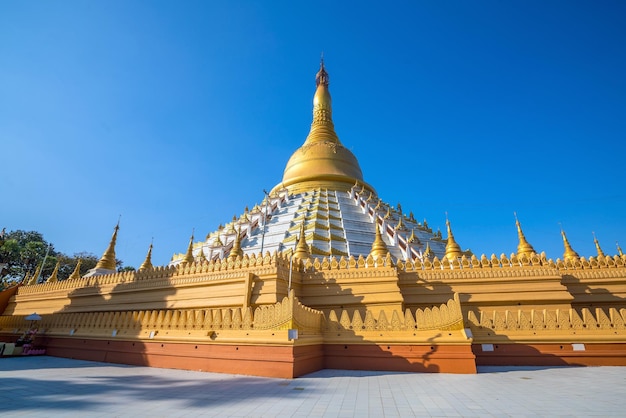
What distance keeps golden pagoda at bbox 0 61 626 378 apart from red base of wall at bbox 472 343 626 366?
3cm

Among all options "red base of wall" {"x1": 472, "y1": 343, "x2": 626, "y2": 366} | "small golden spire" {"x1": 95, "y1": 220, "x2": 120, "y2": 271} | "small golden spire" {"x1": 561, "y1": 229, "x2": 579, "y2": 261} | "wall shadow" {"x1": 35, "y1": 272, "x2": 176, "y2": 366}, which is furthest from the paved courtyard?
"small golden spire" {"x1": 95, "y1": 220, "x2": 120, "y2": 271}

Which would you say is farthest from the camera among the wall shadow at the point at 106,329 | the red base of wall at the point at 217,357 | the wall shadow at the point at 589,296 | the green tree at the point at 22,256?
the green tree at the point at 22,256

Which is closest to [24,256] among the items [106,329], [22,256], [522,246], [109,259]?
[22,256]

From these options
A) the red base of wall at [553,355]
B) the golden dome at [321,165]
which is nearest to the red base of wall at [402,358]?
the red base of wall at [553,355]

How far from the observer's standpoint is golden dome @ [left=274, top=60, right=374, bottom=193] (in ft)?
89.1

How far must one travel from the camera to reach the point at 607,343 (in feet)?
28.7

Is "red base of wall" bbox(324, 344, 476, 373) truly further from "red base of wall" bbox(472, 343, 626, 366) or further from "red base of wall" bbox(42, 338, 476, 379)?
"red base of wall" bbox(472, 343, 626, 366)

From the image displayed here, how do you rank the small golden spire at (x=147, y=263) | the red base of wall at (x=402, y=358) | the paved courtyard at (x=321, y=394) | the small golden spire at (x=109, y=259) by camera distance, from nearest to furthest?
the paved courtyard at (x=321, y=394)
the red base of wall at (x=402, y=358)
the small golden spire at (x=147, y=263)
the small golden spire at (x=109, y=259)

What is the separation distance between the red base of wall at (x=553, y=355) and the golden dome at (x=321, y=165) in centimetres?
1909

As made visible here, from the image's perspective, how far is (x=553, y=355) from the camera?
8797 mm

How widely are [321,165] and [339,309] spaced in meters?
18.0

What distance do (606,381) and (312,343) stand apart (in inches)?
248

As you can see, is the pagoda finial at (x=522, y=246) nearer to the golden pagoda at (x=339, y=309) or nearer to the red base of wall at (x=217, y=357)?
the golden pagoda at (x=339, y=309)

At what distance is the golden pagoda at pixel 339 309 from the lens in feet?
26.2
